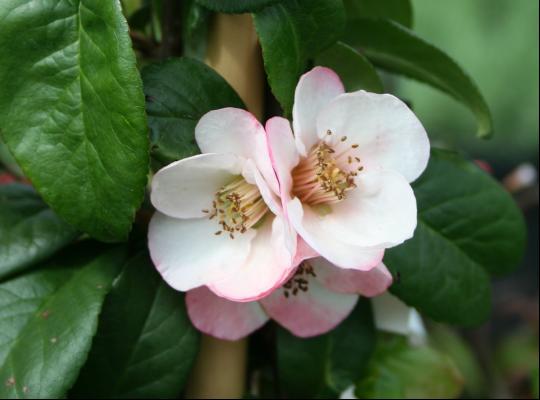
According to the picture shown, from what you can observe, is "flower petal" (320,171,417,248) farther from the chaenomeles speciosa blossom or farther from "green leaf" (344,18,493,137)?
"green leaf" (344,18,493,137)

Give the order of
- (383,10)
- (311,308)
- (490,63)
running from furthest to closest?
(490,63) → (383,10) → (311,308)

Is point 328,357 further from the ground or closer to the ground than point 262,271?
closer to the ground

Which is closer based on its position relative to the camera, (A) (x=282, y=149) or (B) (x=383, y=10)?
(A) (x=282, y=149)

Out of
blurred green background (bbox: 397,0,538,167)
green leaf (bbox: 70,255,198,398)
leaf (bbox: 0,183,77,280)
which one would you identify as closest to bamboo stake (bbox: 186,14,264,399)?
green leaf (bbox: 70,255,198,398)

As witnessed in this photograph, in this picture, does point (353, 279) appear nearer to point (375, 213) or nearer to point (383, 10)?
point (375, 213)

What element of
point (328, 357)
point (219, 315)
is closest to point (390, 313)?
point (328, 357)

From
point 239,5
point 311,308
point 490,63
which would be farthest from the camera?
point 490,63

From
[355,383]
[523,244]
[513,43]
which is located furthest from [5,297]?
[513,43]
